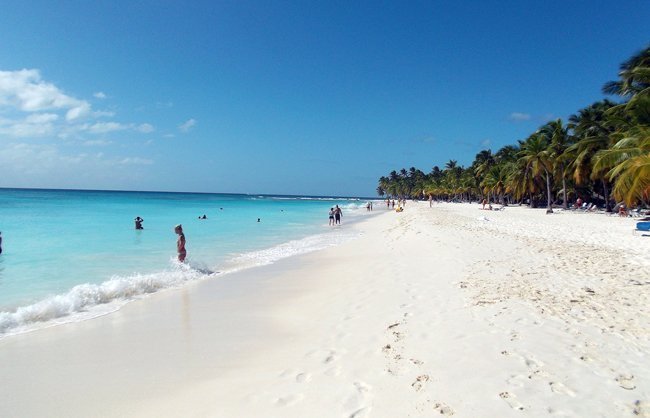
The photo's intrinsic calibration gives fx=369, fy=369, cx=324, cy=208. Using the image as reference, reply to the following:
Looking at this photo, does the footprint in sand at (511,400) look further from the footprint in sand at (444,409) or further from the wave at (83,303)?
the wave at (83,303)

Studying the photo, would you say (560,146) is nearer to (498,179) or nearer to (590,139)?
(590,139)

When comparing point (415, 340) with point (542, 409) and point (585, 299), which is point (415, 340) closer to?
point (542, 409)

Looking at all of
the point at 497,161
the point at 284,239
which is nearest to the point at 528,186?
the point at 497,161

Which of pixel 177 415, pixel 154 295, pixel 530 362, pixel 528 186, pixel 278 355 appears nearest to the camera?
pixel 177 415

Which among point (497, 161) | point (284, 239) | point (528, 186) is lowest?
point (284, 239)

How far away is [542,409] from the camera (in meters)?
3.08

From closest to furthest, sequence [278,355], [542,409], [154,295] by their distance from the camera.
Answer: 1. [542,409]
2. [278,355]
3. [154,295]

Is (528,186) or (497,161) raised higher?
(497,161)

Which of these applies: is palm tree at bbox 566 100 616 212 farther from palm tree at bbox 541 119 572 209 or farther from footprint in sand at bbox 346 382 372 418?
footprint in sand at bbox 346 382 372 418

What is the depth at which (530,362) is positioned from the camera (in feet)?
12.8

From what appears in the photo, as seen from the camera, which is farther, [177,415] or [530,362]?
[530,362]

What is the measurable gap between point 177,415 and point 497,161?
72.5 metres

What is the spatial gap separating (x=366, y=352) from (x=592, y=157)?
31648 mm

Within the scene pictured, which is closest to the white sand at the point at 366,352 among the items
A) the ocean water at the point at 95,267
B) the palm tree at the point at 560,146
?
the ocean water at the point at 95,267
